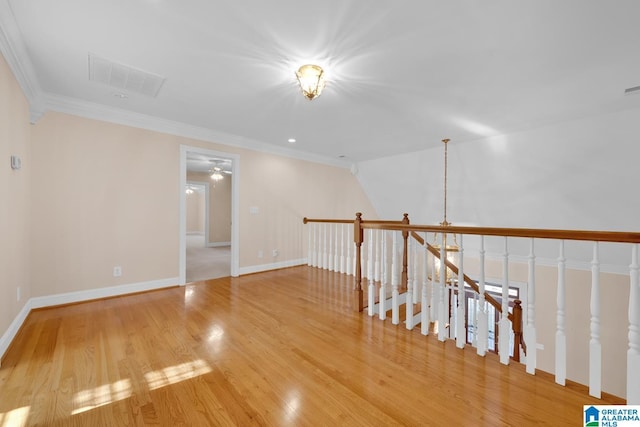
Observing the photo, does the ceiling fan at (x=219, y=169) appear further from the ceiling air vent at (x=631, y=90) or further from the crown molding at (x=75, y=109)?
the ceiling air vent at (x=631, y=90)

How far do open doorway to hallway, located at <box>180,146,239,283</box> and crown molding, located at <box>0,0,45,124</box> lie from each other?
154 cm

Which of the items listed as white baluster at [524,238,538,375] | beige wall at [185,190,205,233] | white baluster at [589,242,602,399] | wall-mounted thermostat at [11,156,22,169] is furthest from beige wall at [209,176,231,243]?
white baluster at [589,242,602,399]

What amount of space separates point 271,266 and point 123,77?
11.6ft

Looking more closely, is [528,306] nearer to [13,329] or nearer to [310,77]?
[310,77]

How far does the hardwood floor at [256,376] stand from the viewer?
56.7 inches

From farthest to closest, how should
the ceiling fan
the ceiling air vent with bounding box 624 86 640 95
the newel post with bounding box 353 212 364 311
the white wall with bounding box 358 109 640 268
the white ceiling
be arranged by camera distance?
the ceiling fan
the white wall with bounding box 358 109 640 268
the newel post with bounding box 353 212 364 311
the ceiling air vent with bounding box 624 86 640 95
the white ceiling

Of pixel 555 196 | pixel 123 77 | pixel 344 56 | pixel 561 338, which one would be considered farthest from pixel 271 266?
pixel 555 196

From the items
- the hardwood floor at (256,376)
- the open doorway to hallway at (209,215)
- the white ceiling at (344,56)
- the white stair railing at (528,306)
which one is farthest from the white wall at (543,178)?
the open doorway to hallway at (209,215)

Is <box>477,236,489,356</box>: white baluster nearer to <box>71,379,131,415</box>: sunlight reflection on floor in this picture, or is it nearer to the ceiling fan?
<box>71,379,131,415</box>: sunlight reflection on floor

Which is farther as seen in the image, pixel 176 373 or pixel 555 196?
pixel 555 196

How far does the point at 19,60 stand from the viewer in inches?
87.0

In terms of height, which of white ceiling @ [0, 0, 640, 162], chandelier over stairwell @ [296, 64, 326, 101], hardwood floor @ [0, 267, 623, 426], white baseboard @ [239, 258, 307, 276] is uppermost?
white ceiling @ [0, 0, 640, 162]

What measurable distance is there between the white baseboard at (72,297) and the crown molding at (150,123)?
7.14ft

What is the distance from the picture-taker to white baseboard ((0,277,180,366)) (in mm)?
2212
